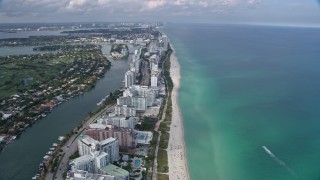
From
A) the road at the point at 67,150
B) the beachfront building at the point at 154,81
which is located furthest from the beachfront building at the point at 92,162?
the beachfront building at the point at 154,81

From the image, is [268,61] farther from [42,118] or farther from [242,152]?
[42,118]

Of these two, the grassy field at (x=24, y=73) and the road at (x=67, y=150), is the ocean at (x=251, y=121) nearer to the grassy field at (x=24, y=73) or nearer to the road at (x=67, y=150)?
the road at (x=67, y=150)

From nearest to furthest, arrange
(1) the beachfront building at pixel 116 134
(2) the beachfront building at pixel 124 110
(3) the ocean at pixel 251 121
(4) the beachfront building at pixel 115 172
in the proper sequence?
(4) the beachfront building at pixel 115 172 → (3) the ocean at pixel 251 121 → (1) the beachfront building at pixel 116 134 → (2) the beachfront building at pixel 124 110

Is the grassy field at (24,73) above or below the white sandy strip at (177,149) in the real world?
above

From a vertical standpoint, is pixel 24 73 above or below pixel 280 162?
above

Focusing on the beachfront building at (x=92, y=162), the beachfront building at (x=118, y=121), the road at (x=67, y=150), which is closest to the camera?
the beachfront building at (x=92, y=162)

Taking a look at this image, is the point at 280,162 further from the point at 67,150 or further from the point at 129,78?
the point at 129,78

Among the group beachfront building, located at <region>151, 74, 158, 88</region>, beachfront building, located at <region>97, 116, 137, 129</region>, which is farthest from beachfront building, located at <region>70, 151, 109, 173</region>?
beachfront building, located at <region>151, 74, 158, 88</region>

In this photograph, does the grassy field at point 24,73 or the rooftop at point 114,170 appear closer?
the rooftop at point 114,170

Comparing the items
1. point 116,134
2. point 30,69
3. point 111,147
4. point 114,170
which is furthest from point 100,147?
point 30,69

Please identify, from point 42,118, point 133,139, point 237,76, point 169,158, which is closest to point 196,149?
point 169,158

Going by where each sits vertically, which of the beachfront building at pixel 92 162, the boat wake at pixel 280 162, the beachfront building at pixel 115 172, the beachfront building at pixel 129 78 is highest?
the beachfront building at pixel 129 78
